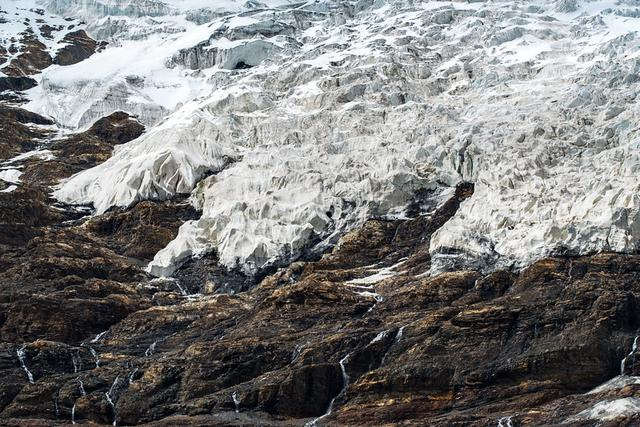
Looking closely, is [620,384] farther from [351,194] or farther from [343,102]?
[343,102]

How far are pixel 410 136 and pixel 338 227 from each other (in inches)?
497

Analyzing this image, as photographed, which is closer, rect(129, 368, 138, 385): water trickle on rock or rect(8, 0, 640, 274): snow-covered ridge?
rect(129, 368, 138, 385): water trickle on rock

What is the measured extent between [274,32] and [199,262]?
5850 centimetres

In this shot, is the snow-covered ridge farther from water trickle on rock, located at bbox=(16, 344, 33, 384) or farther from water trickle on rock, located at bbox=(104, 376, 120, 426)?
water trickle on rock, located at bbox=(104, 376, 120, 426)

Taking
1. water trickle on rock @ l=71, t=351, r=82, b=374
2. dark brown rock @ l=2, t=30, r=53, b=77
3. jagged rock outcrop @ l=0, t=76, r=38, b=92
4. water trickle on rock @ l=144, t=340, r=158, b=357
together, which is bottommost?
water trickle on rock @ l=144, t=340, r=158, b=357

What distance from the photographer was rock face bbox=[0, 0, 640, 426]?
48750mm

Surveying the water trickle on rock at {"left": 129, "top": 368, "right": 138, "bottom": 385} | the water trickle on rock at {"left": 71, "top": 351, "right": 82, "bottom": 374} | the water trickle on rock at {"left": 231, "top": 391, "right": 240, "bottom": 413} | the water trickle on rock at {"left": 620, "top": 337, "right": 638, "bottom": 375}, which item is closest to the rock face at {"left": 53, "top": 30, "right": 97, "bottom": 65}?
the water trickle on rock at {"left": 71, "top": 351, "right": 82, "bottom": 374}

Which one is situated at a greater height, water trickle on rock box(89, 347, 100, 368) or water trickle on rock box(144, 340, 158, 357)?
water trickle on rock box(89, 347, 100, 368)

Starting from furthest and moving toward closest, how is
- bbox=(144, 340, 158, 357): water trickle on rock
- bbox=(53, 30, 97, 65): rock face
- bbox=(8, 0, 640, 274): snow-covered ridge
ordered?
bbox=(53, 30, 97, 65): rock face < bbox=(8, 0, 640, 274): snow-covered ridge < bbox=(144, 340, 158, 357): water trickle on rock

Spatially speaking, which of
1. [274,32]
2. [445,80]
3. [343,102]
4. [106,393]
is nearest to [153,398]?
[106,393]

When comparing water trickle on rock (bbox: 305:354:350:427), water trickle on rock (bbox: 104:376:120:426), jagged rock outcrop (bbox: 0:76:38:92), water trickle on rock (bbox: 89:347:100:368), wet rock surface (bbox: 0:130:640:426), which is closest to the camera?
wet rock surface (bbox: 0:130:640:426)

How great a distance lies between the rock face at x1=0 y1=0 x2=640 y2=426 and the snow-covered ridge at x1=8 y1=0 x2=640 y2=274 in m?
0.24

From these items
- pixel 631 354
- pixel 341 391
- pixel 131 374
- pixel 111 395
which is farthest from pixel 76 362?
pixel 631 354

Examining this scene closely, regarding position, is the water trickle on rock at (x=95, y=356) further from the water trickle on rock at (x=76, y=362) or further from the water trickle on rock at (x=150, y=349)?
the water trickle on rock at (x=150, y=349)
